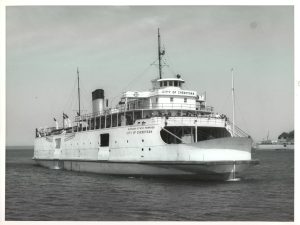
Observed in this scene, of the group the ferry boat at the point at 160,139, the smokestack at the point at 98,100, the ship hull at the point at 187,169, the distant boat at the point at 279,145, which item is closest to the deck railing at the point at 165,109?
the ferry boat at the point at 160,139

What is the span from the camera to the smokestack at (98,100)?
1331 inches

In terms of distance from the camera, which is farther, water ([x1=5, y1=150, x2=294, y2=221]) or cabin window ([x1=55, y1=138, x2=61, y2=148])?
cabin window ([x1=55, y1=138, x2=61, y2=148])

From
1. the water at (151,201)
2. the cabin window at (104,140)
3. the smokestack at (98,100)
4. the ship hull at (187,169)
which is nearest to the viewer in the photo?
the water at (151,201)

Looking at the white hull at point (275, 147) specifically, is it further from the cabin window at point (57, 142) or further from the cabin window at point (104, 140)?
the cabin window at point (104, 140)

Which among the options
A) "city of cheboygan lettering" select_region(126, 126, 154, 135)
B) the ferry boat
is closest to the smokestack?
the ferry boat

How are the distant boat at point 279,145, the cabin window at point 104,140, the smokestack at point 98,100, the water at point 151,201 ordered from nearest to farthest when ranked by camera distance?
the water at point 151,201 → the cabin window at point 104,140 → the smokestack at point 98,100 → the distant boat at point 279,145

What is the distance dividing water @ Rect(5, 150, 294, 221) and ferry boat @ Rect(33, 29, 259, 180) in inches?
38.2

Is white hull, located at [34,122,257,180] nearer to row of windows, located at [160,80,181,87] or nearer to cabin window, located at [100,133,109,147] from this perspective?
cabin window, located at [100,133,109,147]

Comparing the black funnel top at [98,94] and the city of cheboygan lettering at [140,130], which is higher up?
the black funnel top at [98,94]

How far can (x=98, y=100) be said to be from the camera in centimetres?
3375

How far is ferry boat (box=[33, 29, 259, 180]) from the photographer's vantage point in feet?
76.6
